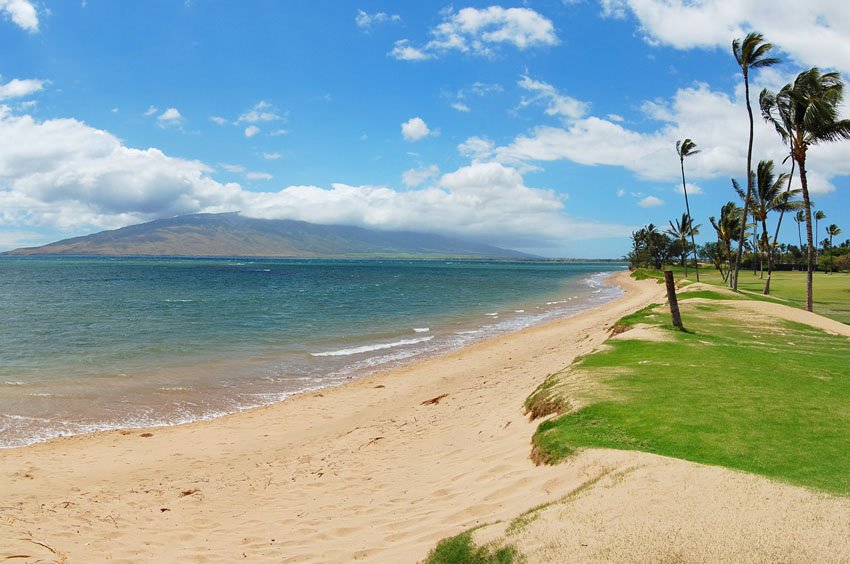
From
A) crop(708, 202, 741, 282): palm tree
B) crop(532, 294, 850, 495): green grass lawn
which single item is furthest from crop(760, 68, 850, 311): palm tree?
crop(708, 202, 741, 282): palm tree

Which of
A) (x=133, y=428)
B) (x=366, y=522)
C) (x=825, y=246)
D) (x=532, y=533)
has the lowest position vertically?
(x=133, y=428)

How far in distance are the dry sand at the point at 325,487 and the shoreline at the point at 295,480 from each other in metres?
→ 0.04

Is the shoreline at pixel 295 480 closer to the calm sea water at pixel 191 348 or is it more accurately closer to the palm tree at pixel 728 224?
the calm sea water at pixel 191 348

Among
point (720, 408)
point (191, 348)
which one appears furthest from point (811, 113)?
point (191, 348)

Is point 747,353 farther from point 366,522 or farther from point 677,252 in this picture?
point 677,252

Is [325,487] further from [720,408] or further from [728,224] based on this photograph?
[728,224]

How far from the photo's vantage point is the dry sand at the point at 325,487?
19.3 feet

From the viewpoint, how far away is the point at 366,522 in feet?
24.3

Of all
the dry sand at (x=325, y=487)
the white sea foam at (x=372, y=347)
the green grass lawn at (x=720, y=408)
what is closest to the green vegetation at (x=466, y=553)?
the dry sand at (x=325, y=487)

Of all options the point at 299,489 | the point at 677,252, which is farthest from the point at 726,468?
the point at 677,252

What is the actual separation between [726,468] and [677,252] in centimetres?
12222

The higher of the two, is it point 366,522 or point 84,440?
point 366,522

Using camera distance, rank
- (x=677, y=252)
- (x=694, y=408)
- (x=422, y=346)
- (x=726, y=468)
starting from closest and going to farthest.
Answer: (x=726, y=468)
(x=694, y=408)
(x=422, y=346)
(x=677, y=252)

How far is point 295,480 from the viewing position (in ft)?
33.5
